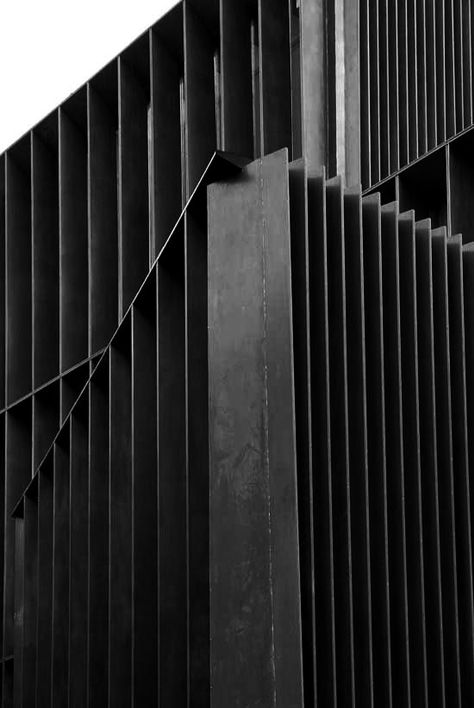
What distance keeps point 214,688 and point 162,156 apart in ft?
18.3

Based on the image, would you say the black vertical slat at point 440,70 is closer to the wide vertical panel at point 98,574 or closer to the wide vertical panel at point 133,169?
the wide vertical panel at point 133,169

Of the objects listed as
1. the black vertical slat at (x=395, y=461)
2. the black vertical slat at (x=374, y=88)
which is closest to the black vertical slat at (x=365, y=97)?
the black vertical slat at (x=374, y=88)

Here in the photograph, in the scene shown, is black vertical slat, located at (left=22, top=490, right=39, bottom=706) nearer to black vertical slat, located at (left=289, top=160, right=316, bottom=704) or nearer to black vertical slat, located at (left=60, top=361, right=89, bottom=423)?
black vertical slat, located at (left=60, top=361, right=89, bottom=423)

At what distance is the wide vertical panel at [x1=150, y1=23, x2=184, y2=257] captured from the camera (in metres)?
10.0

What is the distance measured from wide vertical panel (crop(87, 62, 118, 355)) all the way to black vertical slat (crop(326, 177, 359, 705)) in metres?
5.08

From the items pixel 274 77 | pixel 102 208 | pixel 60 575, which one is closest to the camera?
pixel 60 575

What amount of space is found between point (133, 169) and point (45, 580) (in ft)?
12.8

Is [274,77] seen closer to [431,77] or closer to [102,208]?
[431,77]

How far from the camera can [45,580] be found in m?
7.86

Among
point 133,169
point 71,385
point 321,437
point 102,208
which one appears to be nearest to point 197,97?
point 133,169

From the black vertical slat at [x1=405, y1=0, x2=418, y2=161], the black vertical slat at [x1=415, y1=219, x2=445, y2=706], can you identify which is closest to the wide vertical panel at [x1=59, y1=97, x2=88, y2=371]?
the black vertical slat at [x1=405, y1=0, x2=418, y2=161]

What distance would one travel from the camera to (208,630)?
589cm

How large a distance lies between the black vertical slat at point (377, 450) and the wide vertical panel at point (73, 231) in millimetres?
5312

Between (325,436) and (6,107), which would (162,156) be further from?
(6,107)
